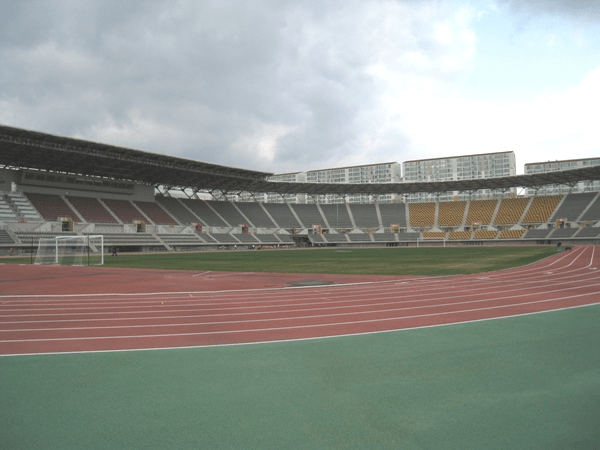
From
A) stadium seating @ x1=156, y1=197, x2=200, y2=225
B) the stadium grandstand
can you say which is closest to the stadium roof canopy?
the stadium grandstand

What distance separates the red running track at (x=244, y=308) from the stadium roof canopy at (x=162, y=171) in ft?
114

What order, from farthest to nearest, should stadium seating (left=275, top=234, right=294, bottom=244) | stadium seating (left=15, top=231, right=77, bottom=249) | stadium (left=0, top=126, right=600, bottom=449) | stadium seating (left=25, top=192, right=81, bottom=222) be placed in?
stadium seating (left=275, top=234, right=294, bottom=244), stadium seating (left=25, top=192, right=81, bottom=222), stadium seating (left=15, top=231, right=77, bottom=249), stadium (left=0, top=126, right=600, bottom=449)

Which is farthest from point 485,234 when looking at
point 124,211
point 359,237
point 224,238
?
point 124,211

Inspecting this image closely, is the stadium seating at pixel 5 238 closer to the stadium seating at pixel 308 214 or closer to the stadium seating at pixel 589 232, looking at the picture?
the stadium seating at pixel 308 214

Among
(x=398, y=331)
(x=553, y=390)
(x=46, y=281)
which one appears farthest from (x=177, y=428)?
(x=46, y=281)

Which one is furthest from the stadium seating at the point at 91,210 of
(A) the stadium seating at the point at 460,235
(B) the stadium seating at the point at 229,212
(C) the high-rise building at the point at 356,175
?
(C) the high-rise building at the point at 356,175

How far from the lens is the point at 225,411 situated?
12.5ft

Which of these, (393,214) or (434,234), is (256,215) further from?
(434,234)

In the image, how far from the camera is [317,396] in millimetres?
4184

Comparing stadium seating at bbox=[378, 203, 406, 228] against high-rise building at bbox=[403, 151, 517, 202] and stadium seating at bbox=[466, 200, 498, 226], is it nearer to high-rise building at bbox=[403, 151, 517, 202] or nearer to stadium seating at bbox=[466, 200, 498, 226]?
stadium seating at bbox=[466, 200, 498, 226]

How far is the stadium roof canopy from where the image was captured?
44.2m

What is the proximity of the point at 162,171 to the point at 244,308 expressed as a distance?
52.8m

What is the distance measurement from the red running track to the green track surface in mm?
1015

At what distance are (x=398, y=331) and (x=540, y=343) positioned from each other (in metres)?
2.20
